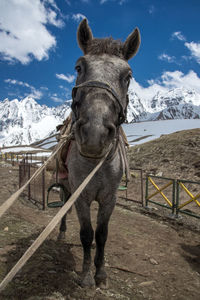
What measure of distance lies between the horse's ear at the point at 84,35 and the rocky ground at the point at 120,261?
3.26 m

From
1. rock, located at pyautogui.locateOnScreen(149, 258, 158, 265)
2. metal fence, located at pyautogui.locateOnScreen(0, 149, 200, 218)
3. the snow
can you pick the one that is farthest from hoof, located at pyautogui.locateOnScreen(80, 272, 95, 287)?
the snow

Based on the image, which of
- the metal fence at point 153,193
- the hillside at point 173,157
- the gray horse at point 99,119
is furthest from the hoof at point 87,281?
the hillside at point 173,157

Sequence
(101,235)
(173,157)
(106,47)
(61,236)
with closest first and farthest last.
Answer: (106,47) → (101,235) → (61,236) → (173,157)

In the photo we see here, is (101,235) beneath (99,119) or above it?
beneath

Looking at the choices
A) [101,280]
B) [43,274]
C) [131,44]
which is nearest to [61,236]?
[43,274]

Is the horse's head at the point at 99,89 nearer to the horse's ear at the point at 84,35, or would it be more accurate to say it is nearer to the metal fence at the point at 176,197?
the horse's ear at the point at 84,35

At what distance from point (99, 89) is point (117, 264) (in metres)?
3.39

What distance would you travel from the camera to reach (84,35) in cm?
277

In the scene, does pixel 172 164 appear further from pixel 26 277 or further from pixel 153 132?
pixel 153 132

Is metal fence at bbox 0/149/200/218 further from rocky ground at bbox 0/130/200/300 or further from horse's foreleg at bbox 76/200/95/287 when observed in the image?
horse's foreleg at bbox 76/200/95/287

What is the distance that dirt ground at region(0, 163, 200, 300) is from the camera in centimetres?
273

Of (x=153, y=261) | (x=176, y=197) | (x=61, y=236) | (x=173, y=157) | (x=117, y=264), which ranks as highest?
(x=173, y=157)

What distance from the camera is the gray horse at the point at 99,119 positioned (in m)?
1.86

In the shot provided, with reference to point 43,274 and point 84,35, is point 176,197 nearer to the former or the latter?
point 43,274
